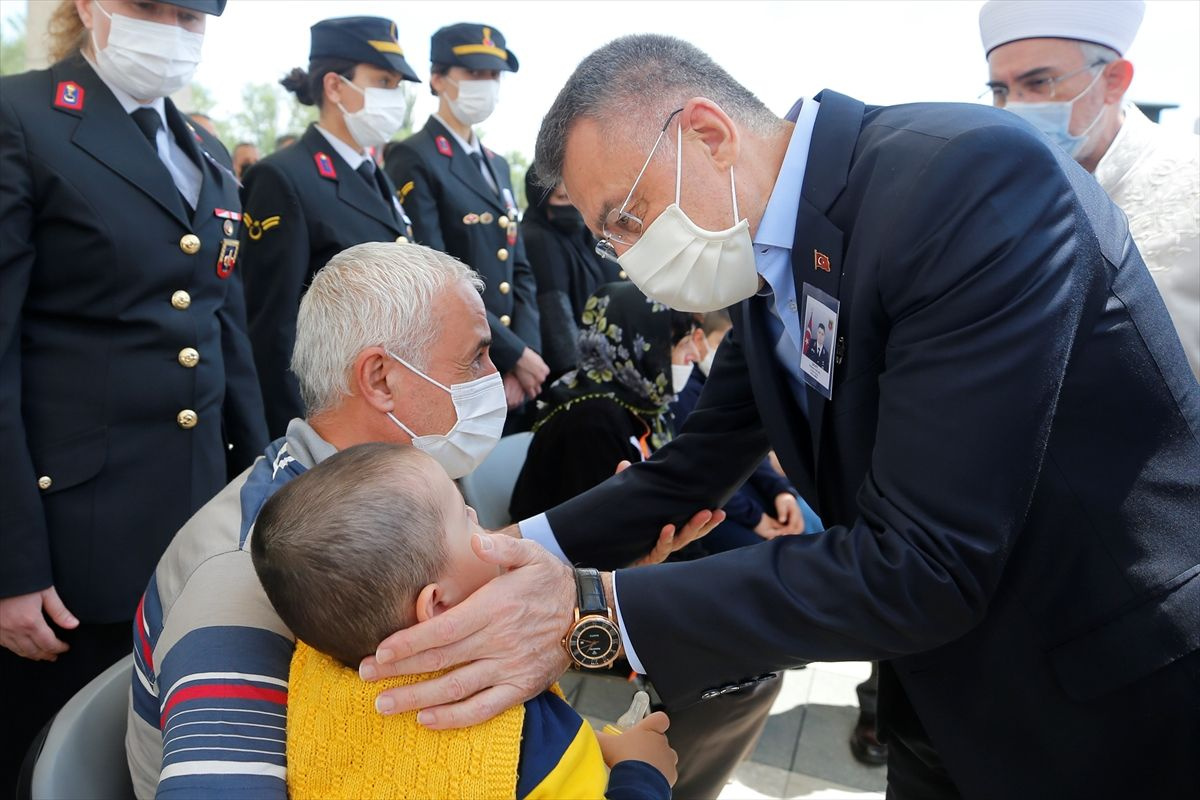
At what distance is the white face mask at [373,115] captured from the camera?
3656 mm

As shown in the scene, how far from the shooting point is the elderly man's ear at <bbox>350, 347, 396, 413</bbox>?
1636 millimetres

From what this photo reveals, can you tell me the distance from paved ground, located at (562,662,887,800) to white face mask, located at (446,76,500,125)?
8.51 ft

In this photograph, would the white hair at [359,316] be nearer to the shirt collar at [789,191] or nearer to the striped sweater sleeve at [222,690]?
the striped sweater sleeve at [222,690]

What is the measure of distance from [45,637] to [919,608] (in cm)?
184

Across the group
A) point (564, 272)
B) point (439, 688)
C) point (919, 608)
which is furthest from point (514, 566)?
point (564, 272)

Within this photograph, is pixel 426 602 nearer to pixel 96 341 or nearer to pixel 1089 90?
pixel 96 341

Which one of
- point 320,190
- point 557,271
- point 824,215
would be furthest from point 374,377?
point 557,271

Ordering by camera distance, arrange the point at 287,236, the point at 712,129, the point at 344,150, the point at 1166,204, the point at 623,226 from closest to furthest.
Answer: the point at 712,129
the point at 623,226
the point at 1166,204
the point at 287,236
the point at 344,150

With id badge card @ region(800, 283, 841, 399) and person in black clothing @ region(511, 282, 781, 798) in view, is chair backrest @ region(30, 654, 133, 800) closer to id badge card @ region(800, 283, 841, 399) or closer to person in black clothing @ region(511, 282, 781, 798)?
id badge card @ region(800, 283, 841, 399)

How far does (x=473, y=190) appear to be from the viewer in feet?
13.9

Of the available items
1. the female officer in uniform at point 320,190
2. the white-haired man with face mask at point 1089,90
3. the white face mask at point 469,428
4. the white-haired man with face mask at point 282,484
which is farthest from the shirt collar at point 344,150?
the white-haired man with face mask at point 1089,90

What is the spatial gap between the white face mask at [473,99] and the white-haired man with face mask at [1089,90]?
88.1 inches

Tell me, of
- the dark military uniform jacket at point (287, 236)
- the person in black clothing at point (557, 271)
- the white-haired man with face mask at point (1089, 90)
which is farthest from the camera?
the person in black clothing at point (557, 271)

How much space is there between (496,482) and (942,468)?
1786mm
